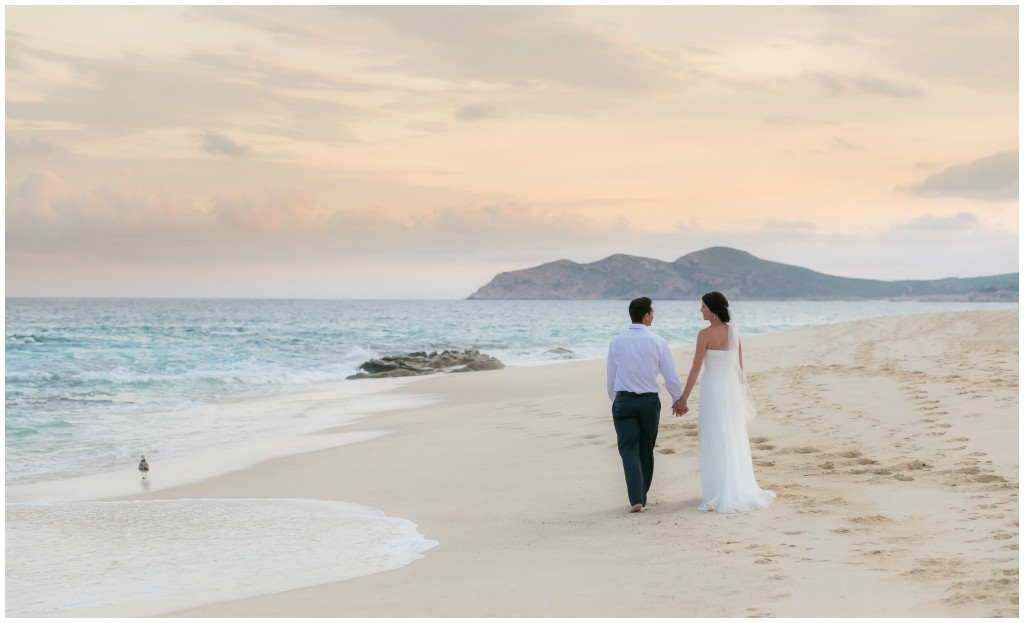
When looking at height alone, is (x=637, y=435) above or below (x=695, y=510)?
above

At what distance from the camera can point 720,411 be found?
773 centimetres

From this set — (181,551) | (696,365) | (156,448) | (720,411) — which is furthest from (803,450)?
(156,448)

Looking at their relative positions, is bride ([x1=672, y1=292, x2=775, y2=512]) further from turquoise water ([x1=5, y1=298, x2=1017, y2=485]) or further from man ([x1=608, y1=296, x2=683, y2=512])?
turquoise water ([x1=5, y1=298, x2=1017, y2=485])

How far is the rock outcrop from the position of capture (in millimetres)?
28928

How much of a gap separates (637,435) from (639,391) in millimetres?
374

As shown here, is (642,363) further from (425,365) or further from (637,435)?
(425,365)

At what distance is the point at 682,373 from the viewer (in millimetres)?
21016

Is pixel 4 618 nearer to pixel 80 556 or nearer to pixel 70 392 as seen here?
pixel 80 556

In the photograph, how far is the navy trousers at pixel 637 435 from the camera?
25.5 feet

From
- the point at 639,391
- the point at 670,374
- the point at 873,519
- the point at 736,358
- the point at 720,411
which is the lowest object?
the point at 873,519

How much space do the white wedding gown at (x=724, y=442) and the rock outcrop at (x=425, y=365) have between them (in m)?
21.3

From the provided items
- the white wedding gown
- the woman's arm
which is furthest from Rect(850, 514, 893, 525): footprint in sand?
the woman's arm

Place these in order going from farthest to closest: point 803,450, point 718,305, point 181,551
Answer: point 803,450
point 718,305
point 181,551

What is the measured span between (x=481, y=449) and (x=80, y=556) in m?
5.50
